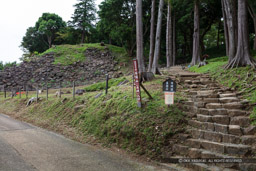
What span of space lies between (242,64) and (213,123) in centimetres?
525

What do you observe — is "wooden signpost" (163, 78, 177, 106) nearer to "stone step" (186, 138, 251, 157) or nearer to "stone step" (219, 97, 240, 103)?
"stone step" (186, 138, 251, 157)

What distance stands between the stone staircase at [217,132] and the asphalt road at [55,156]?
3.77ft

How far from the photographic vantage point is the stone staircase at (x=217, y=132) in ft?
13.7

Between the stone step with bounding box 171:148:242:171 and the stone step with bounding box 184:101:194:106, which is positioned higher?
the stone step with bounding box 184:101:194:106

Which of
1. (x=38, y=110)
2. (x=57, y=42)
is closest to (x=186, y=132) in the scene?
(x=38, y=110)

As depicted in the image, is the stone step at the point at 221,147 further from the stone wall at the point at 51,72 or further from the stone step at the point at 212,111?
the stone wall at the point at 51,72

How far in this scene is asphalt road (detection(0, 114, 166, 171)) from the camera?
15.1 feet

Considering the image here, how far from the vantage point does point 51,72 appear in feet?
79.5

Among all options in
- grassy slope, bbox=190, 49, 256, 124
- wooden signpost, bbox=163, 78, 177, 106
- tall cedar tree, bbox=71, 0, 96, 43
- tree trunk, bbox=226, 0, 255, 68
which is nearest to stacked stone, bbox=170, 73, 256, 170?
grassy slope, bbox=190, 49, 256, 124

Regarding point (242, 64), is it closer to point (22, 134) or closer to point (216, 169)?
point (216, 169)

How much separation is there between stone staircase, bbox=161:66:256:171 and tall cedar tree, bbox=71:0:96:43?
31.2 m

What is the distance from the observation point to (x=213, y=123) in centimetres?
521

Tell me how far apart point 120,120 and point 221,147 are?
10.6 feet

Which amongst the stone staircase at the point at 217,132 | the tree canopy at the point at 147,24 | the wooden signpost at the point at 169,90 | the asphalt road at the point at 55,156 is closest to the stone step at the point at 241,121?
the stone staircase at the point at 217,132
